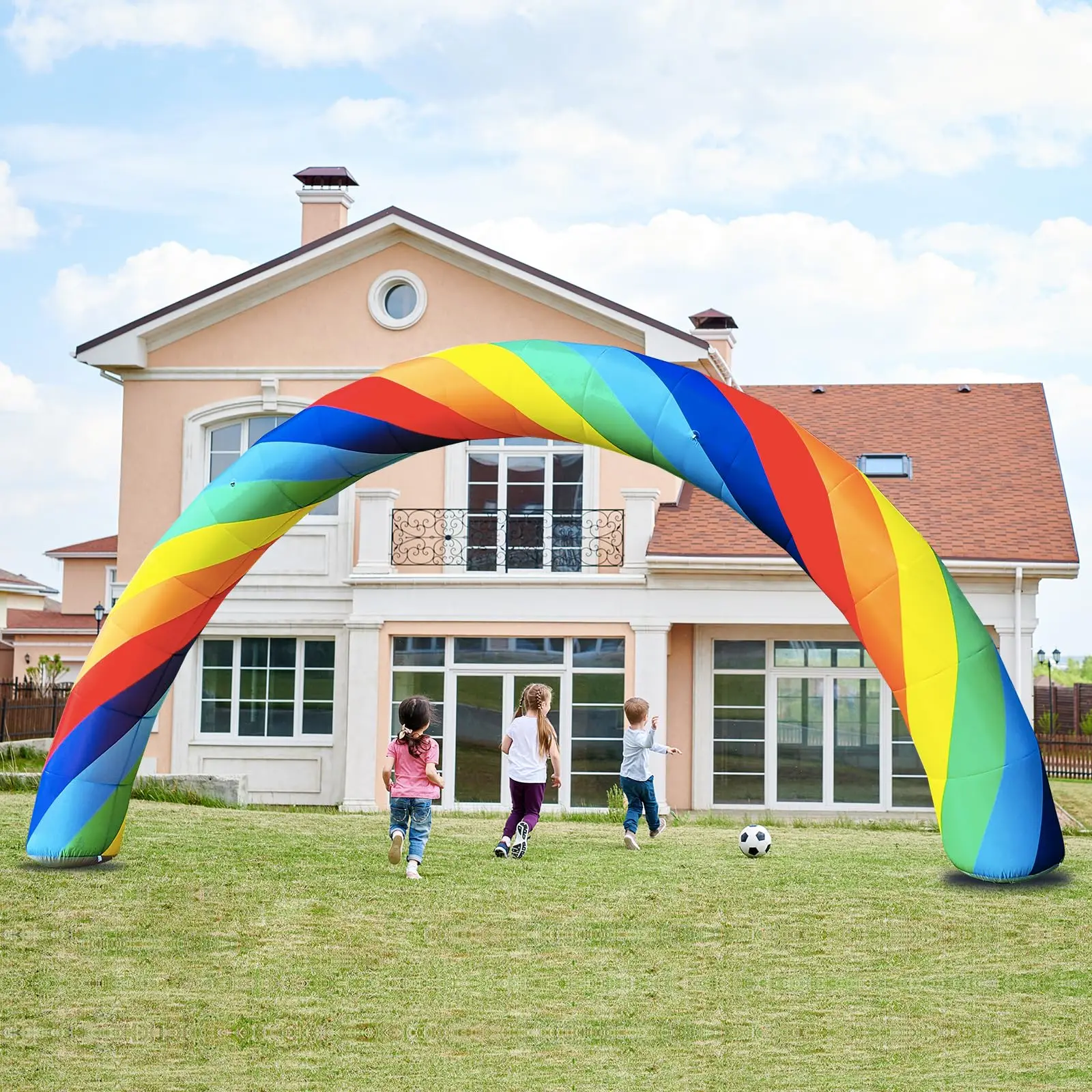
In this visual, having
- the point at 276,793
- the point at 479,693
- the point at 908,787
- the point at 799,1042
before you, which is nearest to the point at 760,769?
the point at 908,787

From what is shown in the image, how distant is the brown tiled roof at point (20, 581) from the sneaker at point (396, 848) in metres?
39.9

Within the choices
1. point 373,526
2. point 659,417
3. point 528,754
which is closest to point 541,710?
point 528,754

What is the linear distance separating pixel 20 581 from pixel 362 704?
1270 inches

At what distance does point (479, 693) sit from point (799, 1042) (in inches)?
512

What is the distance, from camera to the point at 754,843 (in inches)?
429

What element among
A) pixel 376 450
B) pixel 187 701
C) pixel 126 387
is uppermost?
pixel 126 387

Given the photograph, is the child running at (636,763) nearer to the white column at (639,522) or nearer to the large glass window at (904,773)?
the white column at (639,522)

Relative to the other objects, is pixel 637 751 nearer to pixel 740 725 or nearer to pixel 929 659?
pixel 929 659

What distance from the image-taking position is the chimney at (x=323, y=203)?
2241 centimetres

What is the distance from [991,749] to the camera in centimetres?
837

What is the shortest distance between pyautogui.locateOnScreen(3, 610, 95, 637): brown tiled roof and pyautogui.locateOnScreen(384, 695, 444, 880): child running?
1429 inches

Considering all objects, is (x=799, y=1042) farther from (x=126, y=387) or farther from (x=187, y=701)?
(x=126, y=387)

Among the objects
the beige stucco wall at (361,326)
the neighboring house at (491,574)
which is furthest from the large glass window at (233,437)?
the beige stucco wall at (361,326)

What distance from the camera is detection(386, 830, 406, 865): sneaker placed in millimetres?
9672
